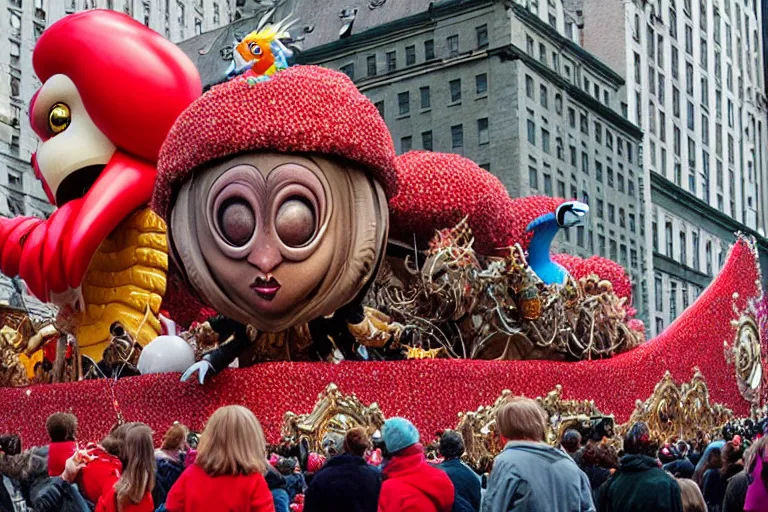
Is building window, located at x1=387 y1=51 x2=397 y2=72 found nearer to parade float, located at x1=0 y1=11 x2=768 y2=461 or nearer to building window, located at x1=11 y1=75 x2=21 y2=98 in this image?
building window, located at x1=11 y1=75 x2=21 y2=98

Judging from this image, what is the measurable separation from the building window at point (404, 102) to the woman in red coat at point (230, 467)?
2694 centimetres

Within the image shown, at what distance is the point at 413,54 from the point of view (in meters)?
32.2

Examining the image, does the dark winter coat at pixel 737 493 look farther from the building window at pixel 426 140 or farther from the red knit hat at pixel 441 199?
the building window at pixel 426 140

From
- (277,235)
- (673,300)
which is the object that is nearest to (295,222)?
(277,235)

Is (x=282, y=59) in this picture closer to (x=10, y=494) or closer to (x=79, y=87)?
(x=79, y=87)

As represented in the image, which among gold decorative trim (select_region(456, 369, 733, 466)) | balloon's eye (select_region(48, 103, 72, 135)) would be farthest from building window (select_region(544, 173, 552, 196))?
balloon's eye (select_region(48, 103, 72, 135))

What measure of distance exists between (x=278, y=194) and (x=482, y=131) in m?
19.7

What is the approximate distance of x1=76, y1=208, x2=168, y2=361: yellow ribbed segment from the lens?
14.9m

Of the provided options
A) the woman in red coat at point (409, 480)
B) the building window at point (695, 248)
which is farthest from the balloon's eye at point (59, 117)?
the building window at point (695, 248)

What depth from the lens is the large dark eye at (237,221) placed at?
1205 cm

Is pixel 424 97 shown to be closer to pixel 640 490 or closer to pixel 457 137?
pixel 457 137

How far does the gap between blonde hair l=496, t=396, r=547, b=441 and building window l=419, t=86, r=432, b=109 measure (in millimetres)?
26292

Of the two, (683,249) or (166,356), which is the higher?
(683,249)

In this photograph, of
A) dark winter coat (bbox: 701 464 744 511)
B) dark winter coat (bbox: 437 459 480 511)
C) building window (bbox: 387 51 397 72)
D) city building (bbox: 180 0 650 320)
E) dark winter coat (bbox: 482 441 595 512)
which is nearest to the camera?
dark winter coat (bbox: 482 441 595 512)
